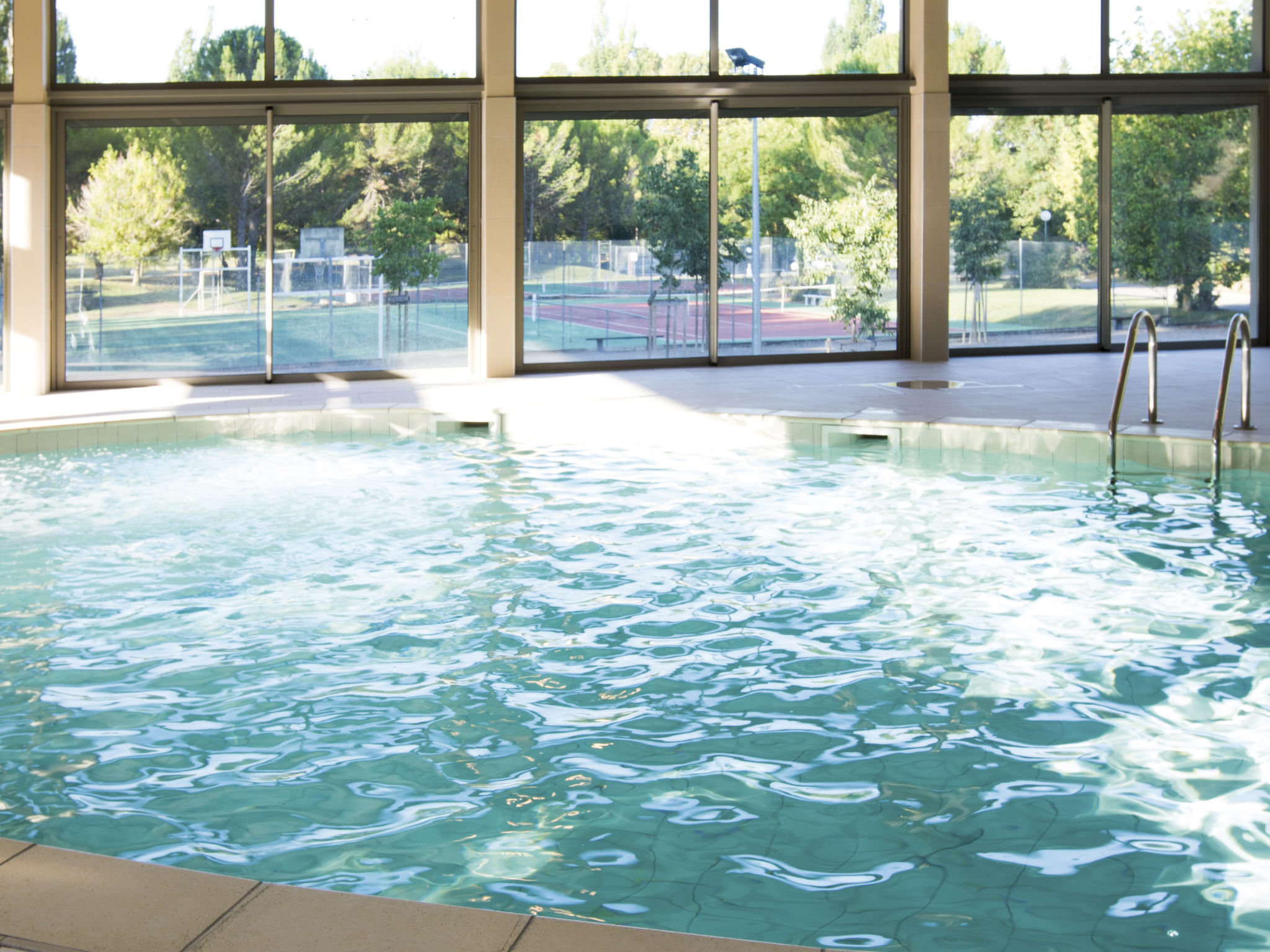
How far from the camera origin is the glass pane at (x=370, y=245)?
34.7ft

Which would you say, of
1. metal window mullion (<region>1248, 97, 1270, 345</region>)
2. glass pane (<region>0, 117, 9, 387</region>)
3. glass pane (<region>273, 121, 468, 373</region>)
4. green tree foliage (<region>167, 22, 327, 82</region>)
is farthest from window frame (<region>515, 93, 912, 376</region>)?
glass pane (<region>0, 117, 9, 387</region>)

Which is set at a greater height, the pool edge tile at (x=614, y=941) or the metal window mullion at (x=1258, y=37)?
the metal window mullion at (x=1258, y=37)

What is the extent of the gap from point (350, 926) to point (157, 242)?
9.61 metres

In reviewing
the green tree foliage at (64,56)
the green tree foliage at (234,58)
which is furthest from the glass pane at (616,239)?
the green tree foliage at (64,56)

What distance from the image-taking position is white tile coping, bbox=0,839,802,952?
1781mm

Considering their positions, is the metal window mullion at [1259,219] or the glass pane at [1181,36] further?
the metal window mullion at [1259,219]

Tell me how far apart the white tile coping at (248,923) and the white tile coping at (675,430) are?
5361 mm

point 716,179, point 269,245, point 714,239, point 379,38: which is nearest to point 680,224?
point 714,239

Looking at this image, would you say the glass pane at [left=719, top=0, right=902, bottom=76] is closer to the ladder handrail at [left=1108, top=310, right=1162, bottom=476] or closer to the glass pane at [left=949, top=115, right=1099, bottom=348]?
the glass pane at [left=949, top=115, right=1099, bottom=348]

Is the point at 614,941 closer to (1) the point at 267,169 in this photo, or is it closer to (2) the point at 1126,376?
(2) the point at 1126,376

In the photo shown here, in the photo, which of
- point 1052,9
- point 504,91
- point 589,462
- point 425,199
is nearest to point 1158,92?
point 1052,9

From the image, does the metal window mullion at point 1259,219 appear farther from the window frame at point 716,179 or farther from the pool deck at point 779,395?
the window frame at point 716,179

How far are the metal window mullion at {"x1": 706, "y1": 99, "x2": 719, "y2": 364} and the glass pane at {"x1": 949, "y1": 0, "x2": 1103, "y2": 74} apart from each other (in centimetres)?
239

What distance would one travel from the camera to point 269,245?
1053cm
